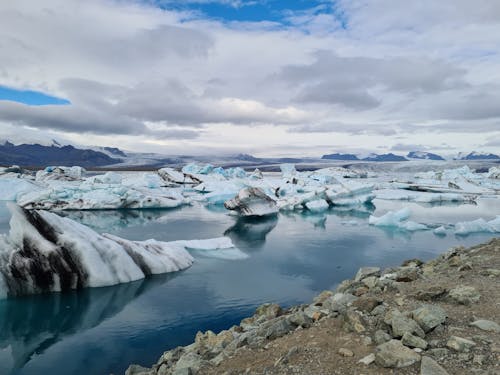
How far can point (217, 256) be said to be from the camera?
10.3 metres

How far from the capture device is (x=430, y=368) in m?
2.65

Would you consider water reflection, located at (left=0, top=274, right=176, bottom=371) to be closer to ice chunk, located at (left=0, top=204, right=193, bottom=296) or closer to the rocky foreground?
ice chunk, located at (left=0, top=204, right=193, bottom=296)

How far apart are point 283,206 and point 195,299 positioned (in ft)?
44.3

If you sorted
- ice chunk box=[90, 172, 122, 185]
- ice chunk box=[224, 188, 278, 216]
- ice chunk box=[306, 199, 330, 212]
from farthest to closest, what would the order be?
ice chunk box=[90, 172, 122, 185] < ice chunk box=[306, 199, 330, 212] < ice chunk box=[224, 188, 278, 216]

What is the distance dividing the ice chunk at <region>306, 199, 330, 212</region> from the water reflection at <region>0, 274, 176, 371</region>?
12.9 metres

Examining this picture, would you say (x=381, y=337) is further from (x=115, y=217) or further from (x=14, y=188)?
(x=14, y=188)

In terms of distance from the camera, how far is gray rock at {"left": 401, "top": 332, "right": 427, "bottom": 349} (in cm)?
294

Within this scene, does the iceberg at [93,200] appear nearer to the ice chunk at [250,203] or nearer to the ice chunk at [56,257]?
the ice chunk at [250,203]

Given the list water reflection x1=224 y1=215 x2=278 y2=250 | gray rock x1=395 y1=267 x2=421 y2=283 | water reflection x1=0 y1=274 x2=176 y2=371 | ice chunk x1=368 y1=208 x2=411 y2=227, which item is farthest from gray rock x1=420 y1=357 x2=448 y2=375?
ice chunk x1=368 y1=208 x2=411 y2=227

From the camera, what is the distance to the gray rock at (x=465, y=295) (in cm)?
376

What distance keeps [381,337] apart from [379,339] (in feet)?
0.07

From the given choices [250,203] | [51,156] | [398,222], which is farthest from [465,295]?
[51,156]

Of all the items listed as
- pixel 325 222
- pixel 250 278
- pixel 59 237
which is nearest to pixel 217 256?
pixel 250 278

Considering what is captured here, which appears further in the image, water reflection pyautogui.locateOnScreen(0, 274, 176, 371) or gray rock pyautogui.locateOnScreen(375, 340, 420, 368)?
water reflection pyautogui.locateOnScreen(0, 274, 176, 371)
